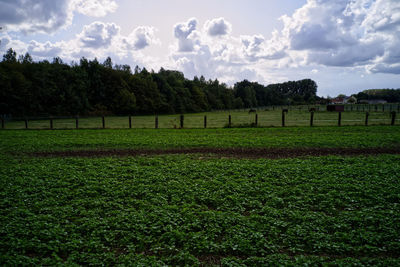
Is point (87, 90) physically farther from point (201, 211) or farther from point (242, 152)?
point (201, 211)

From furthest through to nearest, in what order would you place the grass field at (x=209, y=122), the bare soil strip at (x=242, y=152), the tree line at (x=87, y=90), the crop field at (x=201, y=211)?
the tree line at (x=87, y=90) < the grass field at (x=209, y=122) < the bare soil strip at (x=242, y=152) < the crop field at (x=201, y=211)

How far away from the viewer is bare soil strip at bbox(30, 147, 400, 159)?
12.5 metres

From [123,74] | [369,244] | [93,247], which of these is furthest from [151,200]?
[123,74]

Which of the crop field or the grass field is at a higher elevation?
the grass field

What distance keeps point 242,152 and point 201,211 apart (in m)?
7.59

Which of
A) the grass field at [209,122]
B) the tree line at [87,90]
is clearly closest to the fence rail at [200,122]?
the grass field at [209,122]

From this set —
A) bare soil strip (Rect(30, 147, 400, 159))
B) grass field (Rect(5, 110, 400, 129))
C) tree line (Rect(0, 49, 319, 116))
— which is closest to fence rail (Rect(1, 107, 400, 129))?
grass field (Rect(5, 110, 400, 129))

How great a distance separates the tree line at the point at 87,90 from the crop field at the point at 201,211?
46.6 meters

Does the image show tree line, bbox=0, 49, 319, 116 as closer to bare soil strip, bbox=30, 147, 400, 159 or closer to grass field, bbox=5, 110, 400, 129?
grass field, bbox=5, 110, 400, 129

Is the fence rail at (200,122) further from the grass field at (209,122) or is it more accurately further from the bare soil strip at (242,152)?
the bare soil strip at (242,152)

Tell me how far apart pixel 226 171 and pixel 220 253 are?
16.3 feet

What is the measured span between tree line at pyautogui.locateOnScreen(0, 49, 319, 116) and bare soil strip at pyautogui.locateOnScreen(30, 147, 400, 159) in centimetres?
4488

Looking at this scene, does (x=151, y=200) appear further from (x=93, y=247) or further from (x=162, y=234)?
(x=93, y=247)

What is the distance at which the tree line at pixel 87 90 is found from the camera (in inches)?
1919
